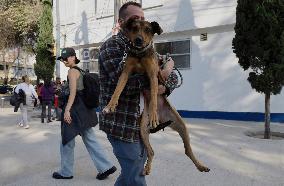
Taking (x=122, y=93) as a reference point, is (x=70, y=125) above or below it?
below

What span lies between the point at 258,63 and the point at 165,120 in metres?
7.36

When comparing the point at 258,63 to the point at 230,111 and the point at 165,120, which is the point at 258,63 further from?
the point at 165,120

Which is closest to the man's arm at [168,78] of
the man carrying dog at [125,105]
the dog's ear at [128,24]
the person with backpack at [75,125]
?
the man carrying dog at [125,105]

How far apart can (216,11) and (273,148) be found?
272 inches

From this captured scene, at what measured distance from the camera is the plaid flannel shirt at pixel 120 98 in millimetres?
3004

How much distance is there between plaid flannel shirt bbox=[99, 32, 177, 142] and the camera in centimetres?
300

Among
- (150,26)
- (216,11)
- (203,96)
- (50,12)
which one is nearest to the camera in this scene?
(150,26)

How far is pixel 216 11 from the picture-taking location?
14.2 metres

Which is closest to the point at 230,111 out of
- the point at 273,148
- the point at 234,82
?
the point at 234,82

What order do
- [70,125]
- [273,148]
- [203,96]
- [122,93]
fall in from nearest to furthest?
1. [122,93]
2. [70,125]
3. [273,148]
4. [203,96]

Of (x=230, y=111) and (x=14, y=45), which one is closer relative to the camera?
(x=230, y=111)

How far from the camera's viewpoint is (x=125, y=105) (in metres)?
3.08

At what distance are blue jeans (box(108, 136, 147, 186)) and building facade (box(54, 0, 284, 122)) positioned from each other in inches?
426

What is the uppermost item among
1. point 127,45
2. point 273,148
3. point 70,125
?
point 127,45
